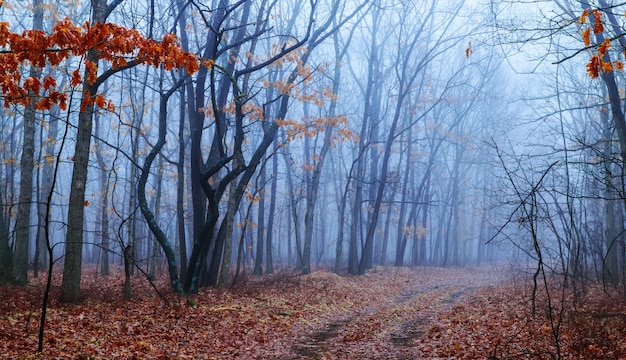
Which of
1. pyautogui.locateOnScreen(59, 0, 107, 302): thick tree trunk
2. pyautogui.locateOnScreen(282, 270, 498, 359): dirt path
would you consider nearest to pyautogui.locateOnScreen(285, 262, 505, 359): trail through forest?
pyautogui.locateOnScreen(282, 270, 498, 359): dirt path

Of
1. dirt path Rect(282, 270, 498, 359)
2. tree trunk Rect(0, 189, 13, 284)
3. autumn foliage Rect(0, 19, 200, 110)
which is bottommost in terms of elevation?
dirt path Rect(282, 270, 498, 359)

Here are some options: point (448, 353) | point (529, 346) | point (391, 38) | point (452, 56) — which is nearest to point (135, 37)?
point (448, 353)

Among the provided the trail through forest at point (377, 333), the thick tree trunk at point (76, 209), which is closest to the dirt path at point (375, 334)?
the trail through forest at point (377, 333)

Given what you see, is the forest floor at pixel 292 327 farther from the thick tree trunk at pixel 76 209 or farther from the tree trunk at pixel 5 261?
the tree trunk at pixel 5 261

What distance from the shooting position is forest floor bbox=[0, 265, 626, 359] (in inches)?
296

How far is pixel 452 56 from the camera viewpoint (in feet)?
124

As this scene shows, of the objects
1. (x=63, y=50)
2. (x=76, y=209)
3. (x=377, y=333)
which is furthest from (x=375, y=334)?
(x=63, y=50)

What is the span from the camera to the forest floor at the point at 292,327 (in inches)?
296

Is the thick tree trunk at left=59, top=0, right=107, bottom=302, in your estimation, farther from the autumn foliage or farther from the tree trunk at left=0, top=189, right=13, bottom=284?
the autumn foliage

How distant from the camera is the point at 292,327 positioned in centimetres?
1087

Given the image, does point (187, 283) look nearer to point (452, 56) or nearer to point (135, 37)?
point (135, 37)

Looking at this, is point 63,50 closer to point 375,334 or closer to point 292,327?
point 292,327

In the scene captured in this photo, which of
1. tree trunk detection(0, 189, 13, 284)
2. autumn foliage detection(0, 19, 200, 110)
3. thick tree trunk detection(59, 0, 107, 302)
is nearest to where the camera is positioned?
autumn foliage detection(0, 19, 200, 110)

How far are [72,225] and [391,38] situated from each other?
78.0 ft
